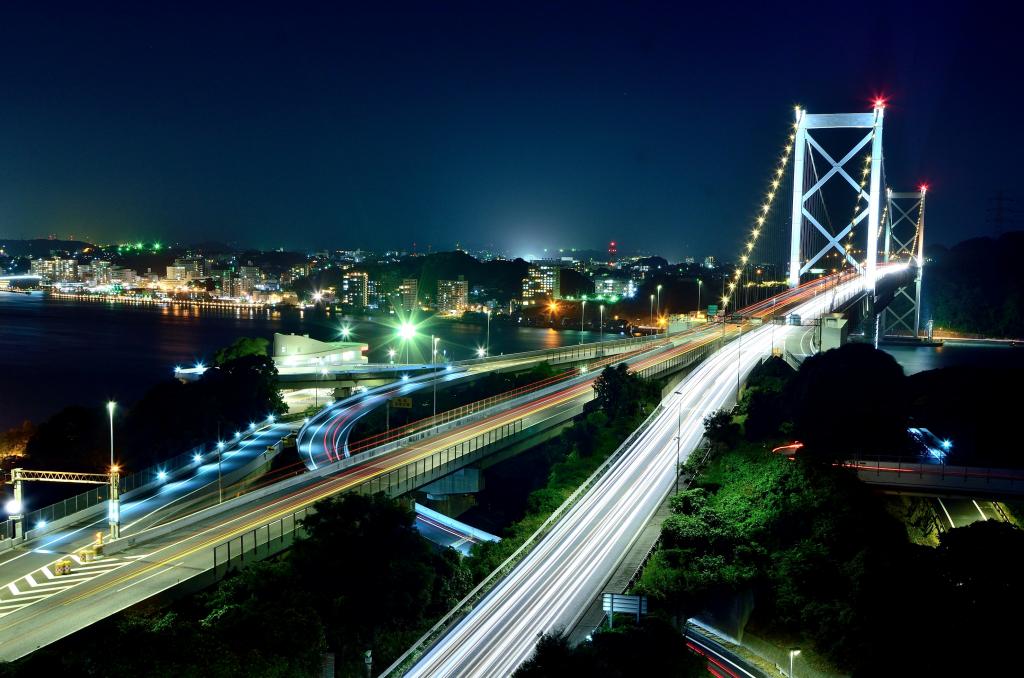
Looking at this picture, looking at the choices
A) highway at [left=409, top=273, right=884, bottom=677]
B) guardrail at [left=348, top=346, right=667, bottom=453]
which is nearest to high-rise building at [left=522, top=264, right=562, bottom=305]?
guardrail at [left=348, top=346, right=667, bottom=453]

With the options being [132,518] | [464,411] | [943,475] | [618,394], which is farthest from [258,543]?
[618,394]

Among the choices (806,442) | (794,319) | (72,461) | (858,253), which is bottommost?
(72,461)

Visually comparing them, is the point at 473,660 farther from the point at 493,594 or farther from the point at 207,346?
the point at 207,346

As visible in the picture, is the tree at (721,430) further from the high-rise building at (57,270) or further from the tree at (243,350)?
the high-rise building at (57,270)

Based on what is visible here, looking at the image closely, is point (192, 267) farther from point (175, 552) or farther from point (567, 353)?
point (175, 552)

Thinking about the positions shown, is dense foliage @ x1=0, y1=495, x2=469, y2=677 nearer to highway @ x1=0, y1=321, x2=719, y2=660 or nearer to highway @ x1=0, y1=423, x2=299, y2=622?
highway @ x1=0, y1=321, x2=719, y2=660

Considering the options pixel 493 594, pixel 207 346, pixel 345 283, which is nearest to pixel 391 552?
pixel 493 594
